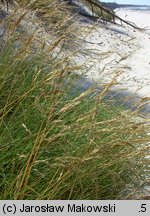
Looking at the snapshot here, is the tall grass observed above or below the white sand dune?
above

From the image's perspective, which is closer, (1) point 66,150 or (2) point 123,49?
(1) point 66,150

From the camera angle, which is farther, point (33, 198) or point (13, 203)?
point (33, 198)

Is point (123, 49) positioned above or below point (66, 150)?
below

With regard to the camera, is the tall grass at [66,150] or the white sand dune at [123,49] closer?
the tall grass at [66,150]

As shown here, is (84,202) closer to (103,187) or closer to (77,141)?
(103,187)

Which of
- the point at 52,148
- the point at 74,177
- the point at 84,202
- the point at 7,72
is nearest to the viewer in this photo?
the point at 84,202

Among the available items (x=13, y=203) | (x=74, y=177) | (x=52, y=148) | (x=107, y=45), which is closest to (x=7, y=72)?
(x=52, y=148)

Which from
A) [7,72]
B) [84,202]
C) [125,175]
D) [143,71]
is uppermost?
[7,72]

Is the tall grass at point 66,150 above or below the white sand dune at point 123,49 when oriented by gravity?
above

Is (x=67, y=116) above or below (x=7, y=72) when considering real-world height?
below

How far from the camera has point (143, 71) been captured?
670 centimetres

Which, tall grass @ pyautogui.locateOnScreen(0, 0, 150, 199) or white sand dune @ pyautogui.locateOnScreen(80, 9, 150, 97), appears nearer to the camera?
tall grass @ pyautogui.locateOnScreen(0, 0, 150, 199)

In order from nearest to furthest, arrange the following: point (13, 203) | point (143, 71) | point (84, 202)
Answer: point (13, 203), point (84, 202), point (143, 71)

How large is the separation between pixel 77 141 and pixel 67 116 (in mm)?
262
